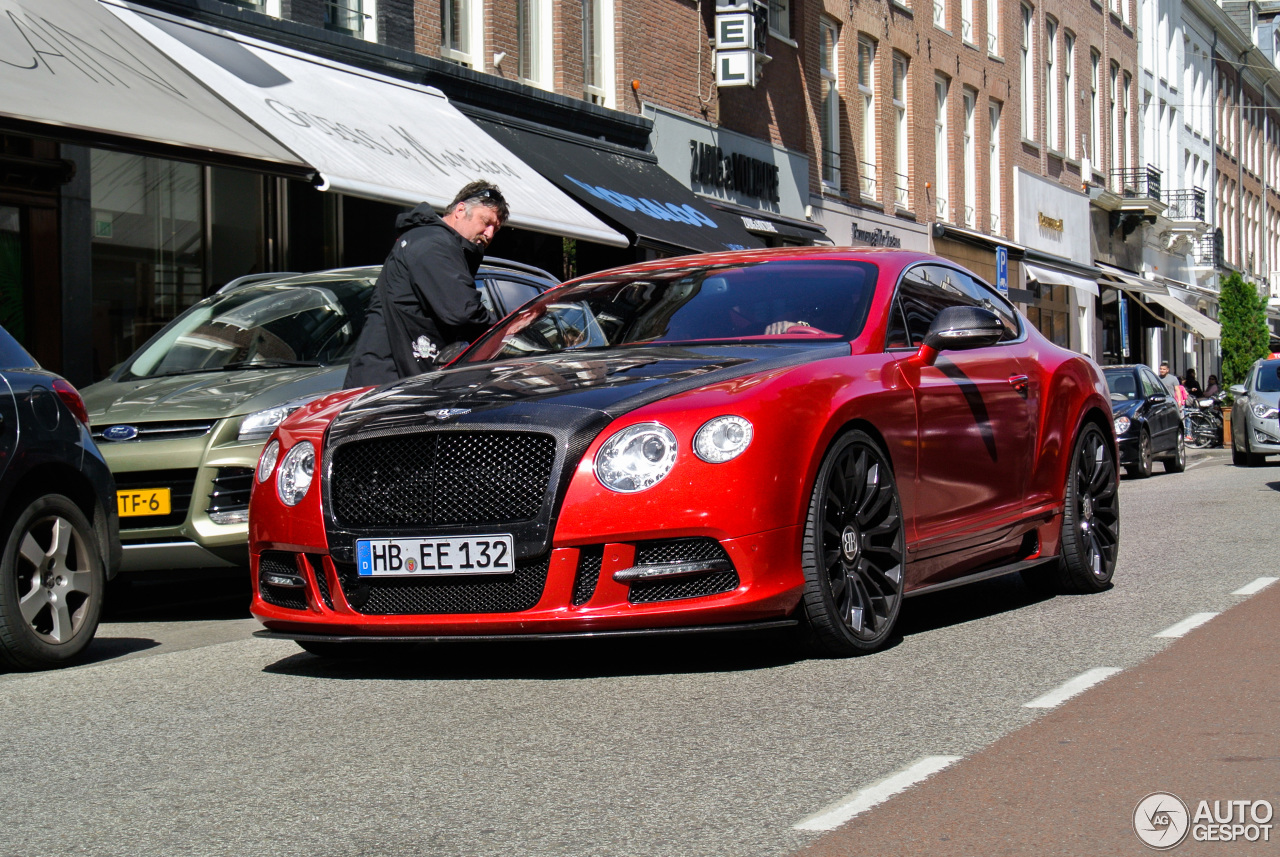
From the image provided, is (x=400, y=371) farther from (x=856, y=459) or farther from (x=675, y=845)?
(x=675, y=845)

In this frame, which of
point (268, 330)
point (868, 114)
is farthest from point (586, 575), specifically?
point (868, 114)

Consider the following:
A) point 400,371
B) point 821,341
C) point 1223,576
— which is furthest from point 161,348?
point 1223,576

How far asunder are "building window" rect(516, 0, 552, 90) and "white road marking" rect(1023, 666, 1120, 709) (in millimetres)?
16345

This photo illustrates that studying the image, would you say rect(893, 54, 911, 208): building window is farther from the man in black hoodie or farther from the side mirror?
the side mirror

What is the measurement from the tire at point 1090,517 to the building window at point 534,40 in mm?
13893

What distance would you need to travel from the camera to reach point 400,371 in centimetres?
828

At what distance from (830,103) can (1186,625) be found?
24097 millimetres

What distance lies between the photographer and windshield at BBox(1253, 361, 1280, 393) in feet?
77.0

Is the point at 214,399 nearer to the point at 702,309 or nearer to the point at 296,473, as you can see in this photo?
the point at 296,473

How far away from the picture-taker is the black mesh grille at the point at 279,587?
5.95 metres

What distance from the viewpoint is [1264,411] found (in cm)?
2264

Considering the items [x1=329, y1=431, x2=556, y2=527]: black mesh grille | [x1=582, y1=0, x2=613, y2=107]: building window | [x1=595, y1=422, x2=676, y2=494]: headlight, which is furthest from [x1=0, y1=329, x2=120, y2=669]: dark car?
[x1=582, y1=0, x2=613, y2=107]: building window

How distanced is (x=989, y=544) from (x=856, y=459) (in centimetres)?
132

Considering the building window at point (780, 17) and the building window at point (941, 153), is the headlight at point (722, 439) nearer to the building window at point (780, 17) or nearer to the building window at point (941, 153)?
the building window at point (780, 17)
